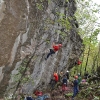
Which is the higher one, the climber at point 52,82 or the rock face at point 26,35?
the rock face at point 26,35

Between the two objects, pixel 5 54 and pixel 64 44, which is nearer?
pixel 5 54

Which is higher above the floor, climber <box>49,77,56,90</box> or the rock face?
the rock face

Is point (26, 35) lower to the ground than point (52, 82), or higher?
higher

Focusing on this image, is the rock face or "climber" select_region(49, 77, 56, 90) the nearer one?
the rock face

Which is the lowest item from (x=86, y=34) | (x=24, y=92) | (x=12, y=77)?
(x=24, y=92)

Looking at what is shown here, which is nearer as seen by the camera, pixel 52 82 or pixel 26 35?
pixel 26 35

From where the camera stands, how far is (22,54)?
1192 centimetres

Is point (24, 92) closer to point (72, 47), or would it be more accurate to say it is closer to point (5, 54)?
point (5, 54)

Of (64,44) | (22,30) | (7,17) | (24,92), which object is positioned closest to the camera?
(7,17)

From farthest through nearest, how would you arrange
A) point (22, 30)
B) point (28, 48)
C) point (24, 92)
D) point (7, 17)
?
1. point (24, 92)
2. point (28, 48)
3. point (22, 30)
4. point (7, 17)

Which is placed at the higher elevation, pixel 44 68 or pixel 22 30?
pixel 22 30

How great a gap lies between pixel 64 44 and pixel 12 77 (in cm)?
879

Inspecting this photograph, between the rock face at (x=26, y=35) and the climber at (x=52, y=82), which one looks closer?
the rock face at (x=26, y=35)

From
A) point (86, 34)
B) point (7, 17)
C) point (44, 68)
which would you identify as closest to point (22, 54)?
point (7, 17)
